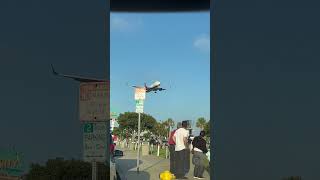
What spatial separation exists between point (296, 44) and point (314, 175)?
1995mm

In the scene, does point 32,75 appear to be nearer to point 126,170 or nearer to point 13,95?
point 13,95

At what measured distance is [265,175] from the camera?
29.2ft

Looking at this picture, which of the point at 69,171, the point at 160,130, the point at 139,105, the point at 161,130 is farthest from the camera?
the point at 161,130

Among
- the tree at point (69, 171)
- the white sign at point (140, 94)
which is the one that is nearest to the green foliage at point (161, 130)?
the white sign at point (140, 94)

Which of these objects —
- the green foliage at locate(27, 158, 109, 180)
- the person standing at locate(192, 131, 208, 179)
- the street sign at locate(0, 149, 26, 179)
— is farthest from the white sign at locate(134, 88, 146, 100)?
the green foliage at locate(27, 158, 109, 180)

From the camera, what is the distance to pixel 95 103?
20.5ft

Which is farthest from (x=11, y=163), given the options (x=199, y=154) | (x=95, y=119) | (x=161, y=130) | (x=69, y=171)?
(x=161, y=130)

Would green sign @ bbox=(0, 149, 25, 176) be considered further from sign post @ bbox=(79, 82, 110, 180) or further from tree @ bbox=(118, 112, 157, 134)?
tree @ bbox=(118, 112, 157, 134)

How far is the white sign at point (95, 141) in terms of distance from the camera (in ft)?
20.4

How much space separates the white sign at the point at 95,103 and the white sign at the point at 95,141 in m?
0.09

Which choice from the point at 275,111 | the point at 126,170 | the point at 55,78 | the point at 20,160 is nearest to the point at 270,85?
the point at 275,111

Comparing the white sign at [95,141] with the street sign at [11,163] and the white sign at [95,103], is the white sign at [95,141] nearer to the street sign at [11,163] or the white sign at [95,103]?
the white sign at [95,103]

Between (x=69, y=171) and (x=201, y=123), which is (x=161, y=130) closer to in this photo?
(x=201, y=123)

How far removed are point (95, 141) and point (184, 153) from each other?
6789 mm
